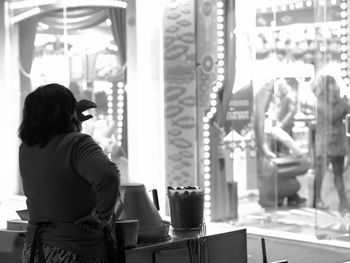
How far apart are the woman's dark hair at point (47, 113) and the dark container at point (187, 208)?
0.67m

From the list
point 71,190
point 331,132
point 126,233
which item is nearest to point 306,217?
point 331,132

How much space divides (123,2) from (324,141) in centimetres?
263

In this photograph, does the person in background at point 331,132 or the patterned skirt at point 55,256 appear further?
the person in background at point 331,132

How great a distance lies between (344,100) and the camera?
5500 mm

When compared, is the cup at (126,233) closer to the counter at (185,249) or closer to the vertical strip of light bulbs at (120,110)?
the counter at (185,249)

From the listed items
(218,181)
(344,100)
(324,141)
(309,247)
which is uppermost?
(344,100)

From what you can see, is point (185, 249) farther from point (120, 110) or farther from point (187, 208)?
point (120, 110)

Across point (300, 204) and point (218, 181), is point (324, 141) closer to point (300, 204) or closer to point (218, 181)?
point (218, 181)

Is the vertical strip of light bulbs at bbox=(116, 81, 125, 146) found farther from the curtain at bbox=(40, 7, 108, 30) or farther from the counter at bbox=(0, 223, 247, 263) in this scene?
the counter at bbox=(0, 223, 247, 263)

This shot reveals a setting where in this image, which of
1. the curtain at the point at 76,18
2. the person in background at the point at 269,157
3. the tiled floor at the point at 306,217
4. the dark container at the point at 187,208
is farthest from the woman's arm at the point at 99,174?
the curtain at the point at 76,18

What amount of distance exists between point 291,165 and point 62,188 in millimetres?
4935

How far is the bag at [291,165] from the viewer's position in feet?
22.9

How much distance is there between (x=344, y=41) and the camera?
5.51 meters

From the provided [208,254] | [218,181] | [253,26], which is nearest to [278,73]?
[253,26]
